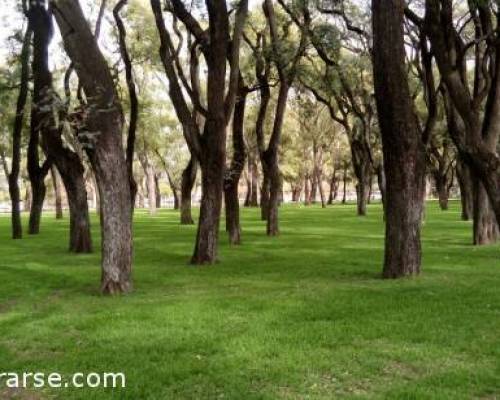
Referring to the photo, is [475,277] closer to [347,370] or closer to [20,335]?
[347,370]

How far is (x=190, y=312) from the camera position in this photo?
8.84 metres

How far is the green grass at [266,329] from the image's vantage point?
574 cm

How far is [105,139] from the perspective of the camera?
10.2 metres

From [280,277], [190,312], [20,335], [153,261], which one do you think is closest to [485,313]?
[190,312]

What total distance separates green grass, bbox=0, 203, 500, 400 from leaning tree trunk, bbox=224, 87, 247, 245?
15.3 feet

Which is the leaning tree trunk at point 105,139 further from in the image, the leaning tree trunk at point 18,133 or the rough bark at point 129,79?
the leaning tree trunk at point 18,133

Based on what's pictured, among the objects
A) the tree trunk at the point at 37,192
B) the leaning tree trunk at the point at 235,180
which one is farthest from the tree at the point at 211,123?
the tree trunk at the point at 37,192

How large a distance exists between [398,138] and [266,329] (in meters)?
4.72

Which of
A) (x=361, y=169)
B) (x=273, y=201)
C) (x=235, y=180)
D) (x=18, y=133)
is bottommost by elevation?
(x=273, y=201)

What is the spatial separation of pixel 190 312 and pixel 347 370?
326cm

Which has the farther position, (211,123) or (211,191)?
(211,123)

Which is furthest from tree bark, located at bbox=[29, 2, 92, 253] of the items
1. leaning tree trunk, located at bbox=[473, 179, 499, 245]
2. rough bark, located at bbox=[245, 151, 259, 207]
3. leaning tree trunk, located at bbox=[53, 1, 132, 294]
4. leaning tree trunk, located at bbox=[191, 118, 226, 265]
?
rough bark, located at bbox=[245, 151, 259, 207]

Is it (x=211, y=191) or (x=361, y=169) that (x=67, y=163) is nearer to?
(x=211, y=191)

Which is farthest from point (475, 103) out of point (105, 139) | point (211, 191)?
point (105, 139)
